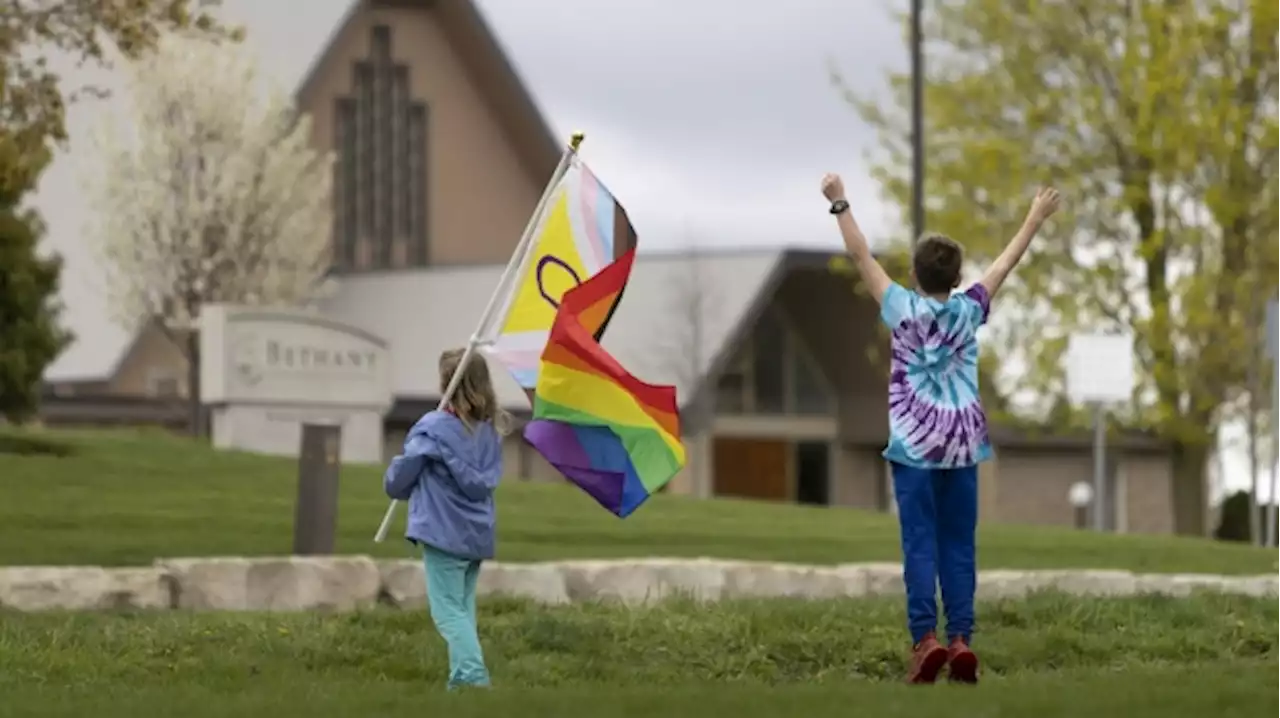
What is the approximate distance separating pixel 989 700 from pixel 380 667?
4.20 metres

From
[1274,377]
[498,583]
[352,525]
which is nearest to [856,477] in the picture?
[352,525]

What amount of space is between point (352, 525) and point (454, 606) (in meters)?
9.07

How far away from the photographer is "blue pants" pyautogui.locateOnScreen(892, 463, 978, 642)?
9695 mm

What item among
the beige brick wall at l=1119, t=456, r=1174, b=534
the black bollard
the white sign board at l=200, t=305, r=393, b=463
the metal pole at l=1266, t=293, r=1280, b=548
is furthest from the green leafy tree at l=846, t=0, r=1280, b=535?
the beige brick wall at l=1119, t=456, r=1174, b=534

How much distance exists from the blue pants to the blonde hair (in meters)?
1.71

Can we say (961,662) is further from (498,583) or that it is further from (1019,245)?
(498,583)

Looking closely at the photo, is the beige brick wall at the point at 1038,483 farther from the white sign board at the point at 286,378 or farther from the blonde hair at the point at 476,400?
the blonde hair at the point at 476,400

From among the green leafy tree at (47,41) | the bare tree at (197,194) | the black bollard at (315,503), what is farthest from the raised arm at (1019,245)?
the bare tree at (197,194)

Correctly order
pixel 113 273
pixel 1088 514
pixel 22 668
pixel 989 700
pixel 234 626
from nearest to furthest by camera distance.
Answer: pixel 989 700, pixel 22 668, pixel 234 626, pixel 113 273, pixel 1088 514

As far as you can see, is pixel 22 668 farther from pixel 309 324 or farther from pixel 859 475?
pixel 859 475

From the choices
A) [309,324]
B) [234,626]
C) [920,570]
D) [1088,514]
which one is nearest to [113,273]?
[309,324]

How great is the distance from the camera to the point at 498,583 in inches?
630

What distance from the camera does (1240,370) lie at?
107ft

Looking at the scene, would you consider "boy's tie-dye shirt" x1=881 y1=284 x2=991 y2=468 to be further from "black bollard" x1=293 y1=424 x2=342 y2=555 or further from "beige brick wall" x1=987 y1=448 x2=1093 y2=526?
"beige brick wall" x1=987 y1=448 x2=1093 y2=526
